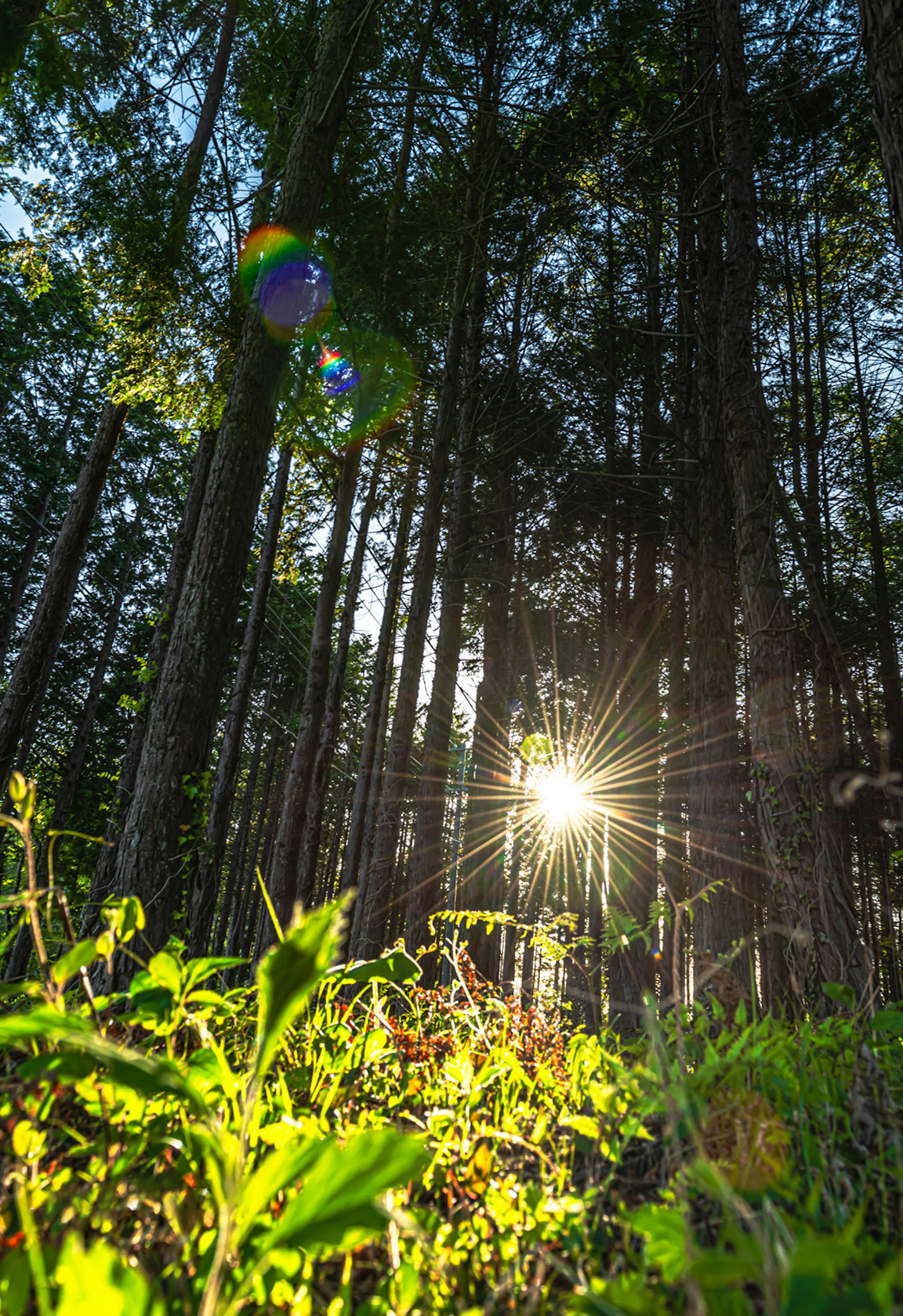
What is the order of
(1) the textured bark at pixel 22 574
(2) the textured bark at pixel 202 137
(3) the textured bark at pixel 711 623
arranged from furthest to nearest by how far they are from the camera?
(1) the textured bark at pixel 22 574, (2) the textured bark at pixel 202 137, (3) the textured bark at pixel 711 623

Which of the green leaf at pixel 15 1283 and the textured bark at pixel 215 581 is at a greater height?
the textured bark at pixel 215 581

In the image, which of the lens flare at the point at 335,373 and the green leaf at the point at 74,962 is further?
the lens flare at the point at 335,373

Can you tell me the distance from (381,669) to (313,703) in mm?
1583

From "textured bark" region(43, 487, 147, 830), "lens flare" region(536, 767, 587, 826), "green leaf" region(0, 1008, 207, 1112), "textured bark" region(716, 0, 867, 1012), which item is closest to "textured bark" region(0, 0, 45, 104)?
"textured bark" region(716, 0, 867, 1012)

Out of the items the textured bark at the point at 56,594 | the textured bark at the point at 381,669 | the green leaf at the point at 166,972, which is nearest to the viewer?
the green leaf at the point at 166,972

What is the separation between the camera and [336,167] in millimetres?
7484

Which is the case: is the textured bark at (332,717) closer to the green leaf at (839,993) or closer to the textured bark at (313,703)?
the textured bark at (313,703)

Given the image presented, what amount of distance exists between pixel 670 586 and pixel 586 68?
794 cm

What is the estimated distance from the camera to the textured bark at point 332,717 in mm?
9492

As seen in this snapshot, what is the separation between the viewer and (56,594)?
8977mm

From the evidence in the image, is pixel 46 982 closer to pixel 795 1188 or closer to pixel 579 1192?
pixel 579 1192

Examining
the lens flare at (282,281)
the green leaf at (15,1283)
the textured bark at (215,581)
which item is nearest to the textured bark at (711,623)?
the textured bark at (215,581)

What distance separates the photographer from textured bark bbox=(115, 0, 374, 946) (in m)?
3.77

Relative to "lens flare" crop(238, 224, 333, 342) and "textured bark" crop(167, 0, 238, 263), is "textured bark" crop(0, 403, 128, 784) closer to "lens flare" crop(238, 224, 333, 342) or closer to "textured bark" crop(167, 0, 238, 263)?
"textured bark" crop(167, 0, 238, 263)
